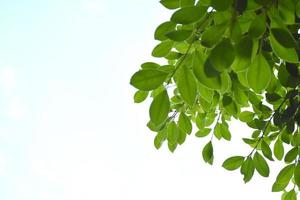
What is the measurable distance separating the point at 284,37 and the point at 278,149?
1283 millimetres

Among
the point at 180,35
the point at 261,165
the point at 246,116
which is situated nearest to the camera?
the point at 180,35

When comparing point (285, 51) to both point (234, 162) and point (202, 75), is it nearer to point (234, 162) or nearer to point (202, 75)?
point (202, 75)

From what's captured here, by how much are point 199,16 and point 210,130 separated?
167 cm

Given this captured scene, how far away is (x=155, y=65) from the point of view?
156 centimetres

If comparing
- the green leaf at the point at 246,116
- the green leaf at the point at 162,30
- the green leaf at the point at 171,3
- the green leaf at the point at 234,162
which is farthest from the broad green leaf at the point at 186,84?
the green leaf at the point at 246,116

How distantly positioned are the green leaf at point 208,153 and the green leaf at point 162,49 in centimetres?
90

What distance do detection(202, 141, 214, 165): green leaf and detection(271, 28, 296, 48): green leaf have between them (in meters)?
1.22

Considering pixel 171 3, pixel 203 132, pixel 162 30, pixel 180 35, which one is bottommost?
pixel 203 132

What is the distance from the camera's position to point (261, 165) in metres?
2.05

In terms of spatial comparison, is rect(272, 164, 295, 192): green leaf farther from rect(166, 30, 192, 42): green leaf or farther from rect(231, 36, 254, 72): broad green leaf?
rect(166, 30, 192, 42): green leaf

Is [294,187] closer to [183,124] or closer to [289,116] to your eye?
[289,116]

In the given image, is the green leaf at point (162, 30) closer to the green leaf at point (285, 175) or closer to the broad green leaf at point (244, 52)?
the broad green leaf at point (244, 52)

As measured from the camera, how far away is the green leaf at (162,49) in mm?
1562

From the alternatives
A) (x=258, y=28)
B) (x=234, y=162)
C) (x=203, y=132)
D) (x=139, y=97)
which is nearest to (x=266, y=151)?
(x=234, y=162)
